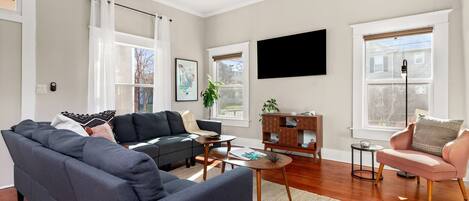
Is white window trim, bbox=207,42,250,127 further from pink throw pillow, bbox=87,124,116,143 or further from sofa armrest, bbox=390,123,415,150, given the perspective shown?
pink throw pillow, bbox=87,124,116,143

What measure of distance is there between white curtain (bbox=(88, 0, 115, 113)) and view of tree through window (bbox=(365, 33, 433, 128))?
13.1 ft

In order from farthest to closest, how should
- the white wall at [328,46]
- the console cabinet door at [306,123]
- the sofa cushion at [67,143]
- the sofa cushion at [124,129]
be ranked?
the console cabinet door at [306,123] < the sofa cushion at [124,129] < the white wall at [328,46] < the sofa cushion at [67,143]

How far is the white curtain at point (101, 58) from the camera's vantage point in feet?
12.6

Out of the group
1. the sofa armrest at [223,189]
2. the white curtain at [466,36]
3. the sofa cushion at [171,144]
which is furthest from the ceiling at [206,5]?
the sofa armrest at [223,189]

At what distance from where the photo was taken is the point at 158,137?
3.86m

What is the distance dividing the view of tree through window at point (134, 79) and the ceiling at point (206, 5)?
1.16m

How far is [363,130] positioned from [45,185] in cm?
391

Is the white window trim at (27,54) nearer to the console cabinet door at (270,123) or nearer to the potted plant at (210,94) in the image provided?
the potted plant at (210,94)

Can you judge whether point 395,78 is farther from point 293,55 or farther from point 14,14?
point 14,14

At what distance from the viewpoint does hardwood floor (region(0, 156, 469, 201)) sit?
2.71m

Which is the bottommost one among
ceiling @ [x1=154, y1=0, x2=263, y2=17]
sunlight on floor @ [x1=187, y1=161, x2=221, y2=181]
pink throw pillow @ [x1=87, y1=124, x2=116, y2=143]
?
sunlight on floor @ [x1=187, y1=161, x2=221, y2=181]

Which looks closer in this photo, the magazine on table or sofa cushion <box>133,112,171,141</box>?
the magazine on table

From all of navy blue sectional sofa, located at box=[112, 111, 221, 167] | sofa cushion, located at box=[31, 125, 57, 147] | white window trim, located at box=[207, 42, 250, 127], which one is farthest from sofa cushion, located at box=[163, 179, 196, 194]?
white window trim, located at box=[207, 42, 250, 127]

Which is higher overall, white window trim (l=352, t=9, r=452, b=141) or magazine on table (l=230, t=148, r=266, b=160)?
white window trim (l=352, t=9, r=452, b=141)
